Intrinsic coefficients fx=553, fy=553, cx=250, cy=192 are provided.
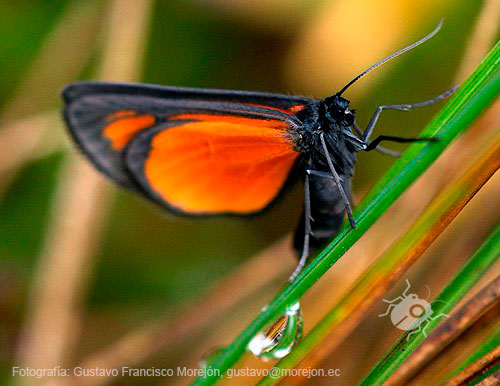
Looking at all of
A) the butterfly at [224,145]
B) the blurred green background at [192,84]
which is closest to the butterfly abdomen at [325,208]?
the butterfly at [224,145]

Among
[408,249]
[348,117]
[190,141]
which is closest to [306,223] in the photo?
[348,117]

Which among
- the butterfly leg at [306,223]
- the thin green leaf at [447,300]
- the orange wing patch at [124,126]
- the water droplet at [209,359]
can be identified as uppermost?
the thin green leaf at [447,300]

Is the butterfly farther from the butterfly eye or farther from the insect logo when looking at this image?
the insect logo

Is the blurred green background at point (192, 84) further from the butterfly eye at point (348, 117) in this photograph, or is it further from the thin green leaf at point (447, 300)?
the thin green leaf at point (447, 300)

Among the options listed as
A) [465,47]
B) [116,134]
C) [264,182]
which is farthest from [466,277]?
[465,47]

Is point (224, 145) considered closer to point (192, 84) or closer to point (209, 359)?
point (209, 359)

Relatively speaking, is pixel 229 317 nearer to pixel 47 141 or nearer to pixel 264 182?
pixel 264 182
